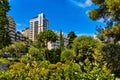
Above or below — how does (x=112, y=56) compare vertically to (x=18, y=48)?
below

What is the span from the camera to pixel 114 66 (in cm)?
2570

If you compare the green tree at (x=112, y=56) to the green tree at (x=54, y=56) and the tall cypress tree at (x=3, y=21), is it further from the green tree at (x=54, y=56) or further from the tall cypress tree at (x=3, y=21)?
the green tree at (x=54, y=56)

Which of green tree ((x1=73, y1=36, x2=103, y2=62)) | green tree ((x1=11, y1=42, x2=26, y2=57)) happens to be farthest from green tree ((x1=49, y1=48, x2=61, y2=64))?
green tree ((x1=11, y1=42, x2=26, y2=57))

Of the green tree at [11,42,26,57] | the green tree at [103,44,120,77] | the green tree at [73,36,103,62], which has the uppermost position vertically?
the green tree at [11,42,26,57]

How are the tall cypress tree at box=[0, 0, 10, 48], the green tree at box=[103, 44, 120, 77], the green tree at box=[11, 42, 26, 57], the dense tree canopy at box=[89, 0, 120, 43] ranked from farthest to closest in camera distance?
the green tree at box=[11, 42, 26, 57] → the tall cypress tree at box=[0, 0, 10, 48] → the green tree at box=[103, 44, 120, 77] → the dense tree canopy at box=[89, 0, 120, 43]

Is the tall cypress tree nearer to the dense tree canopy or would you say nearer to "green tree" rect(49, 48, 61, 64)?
the dense tree canopy

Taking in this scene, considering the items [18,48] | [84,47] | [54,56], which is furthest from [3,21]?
[18,48]

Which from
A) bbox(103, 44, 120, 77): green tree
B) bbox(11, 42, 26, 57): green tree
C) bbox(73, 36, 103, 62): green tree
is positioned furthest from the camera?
bbox(11, 42, 26, 57): green tree

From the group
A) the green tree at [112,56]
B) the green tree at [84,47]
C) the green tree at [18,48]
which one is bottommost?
the green tree at [112,56]

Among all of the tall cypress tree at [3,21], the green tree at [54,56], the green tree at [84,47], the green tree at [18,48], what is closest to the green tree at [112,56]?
the tall cypress tree at [3,21]

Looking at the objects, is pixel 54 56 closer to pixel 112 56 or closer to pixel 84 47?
pixel 84 47

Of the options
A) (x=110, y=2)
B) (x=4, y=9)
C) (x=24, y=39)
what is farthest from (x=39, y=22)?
(x=110, y=2)

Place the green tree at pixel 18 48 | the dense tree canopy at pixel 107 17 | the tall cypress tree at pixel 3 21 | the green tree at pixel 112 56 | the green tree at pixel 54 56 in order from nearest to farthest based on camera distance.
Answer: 1. the dense tree canopy at pixel 107 17
2. the green tree at pixel 112 56
3. the tall cypress tree at pixel 3 21
4. the green tree at pixel 54 56
5. the green tree at pixel 18 48

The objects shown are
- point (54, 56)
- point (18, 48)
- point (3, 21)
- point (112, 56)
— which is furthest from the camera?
point (18, 48)
